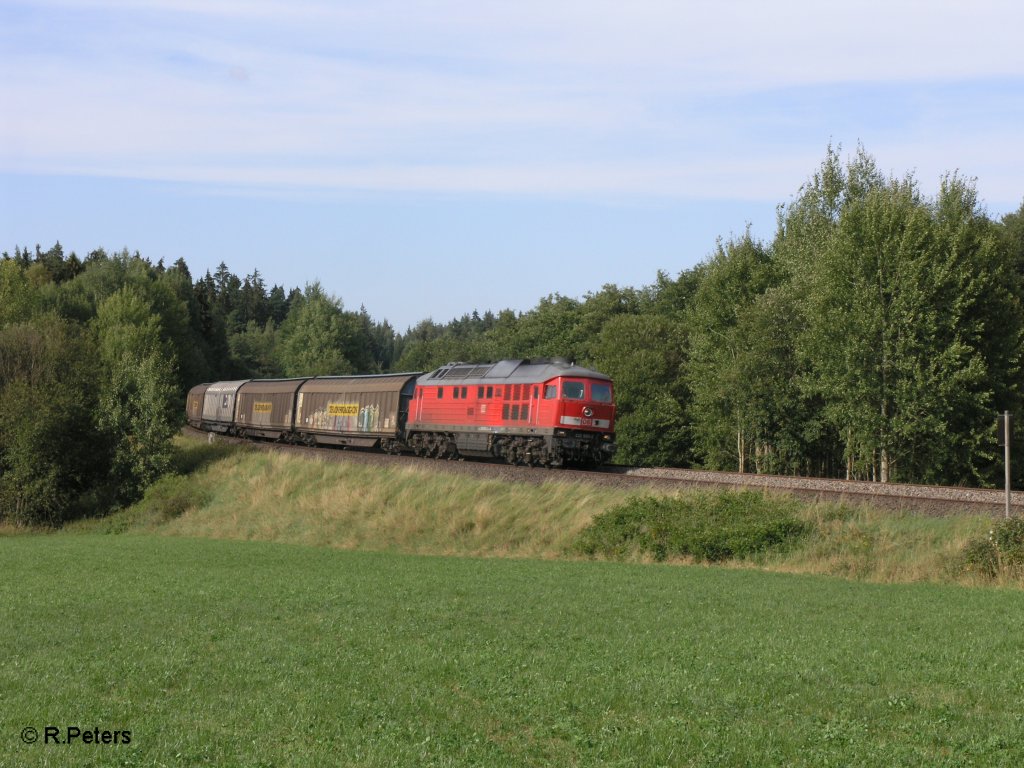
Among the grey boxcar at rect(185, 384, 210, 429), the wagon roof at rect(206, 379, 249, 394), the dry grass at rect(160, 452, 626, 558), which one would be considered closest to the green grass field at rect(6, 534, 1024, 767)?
the dry grass at rect(160, 452, 626, 558)

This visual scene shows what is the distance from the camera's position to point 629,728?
420 inches

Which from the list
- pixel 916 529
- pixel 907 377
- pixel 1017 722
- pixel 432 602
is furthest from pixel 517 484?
pixel 1017 722

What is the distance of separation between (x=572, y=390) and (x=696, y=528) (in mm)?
11543

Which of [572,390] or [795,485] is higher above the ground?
[572,390]

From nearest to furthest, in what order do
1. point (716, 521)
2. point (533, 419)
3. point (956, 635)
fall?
point (956, 635) → point (716, 521) → point (533, 419)

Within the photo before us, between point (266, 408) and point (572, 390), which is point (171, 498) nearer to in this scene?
point (266, 408)

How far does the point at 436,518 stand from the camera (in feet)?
113

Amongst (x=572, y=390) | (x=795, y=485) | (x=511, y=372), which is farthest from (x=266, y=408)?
(x=795, y=485)

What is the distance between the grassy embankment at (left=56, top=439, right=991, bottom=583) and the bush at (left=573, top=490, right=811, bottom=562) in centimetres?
33

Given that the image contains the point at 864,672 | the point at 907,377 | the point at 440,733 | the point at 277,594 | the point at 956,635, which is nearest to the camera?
the point at 440,733

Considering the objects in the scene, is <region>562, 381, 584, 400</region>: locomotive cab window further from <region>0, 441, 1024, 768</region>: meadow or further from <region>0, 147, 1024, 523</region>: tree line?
<region>0, 147, 1024, 523</region>: tree line

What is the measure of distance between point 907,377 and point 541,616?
104 ft

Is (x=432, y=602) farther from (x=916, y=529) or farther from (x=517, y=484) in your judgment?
(x=517, y=484)

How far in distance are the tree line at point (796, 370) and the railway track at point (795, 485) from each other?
1139 cm
